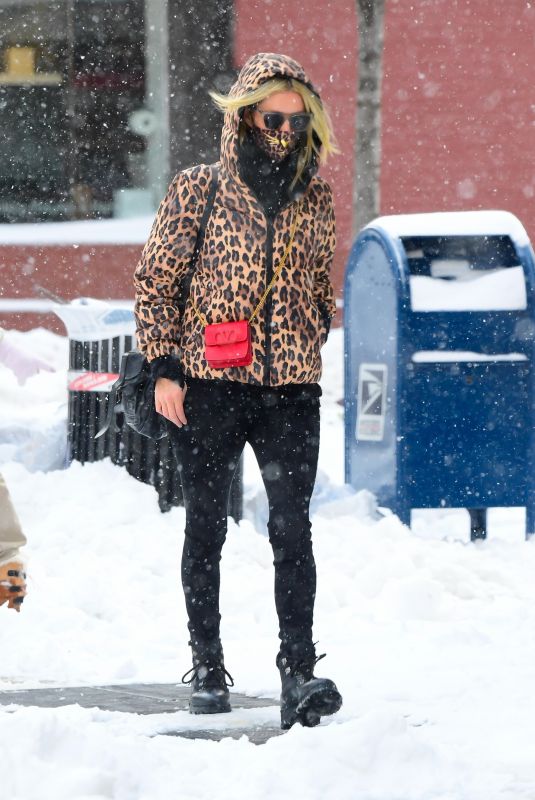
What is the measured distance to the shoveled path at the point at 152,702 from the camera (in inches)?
167

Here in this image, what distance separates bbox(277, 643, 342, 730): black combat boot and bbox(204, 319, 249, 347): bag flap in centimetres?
86

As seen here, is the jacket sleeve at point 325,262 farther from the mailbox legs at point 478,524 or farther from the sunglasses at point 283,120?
the mailbox legs at point 478,524

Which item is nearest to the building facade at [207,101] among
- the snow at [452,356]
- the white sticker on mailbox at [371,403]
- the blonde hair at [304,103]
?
the white sticker on mailbox at [371,403]

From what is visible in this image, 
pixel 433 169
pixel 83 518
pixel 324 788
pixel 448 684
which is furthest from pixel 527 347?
pixel 433 169

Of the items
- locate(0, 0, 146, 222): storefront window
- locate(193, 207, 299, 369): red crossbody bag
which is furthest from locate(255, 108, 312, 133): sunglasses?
locate(0, 0, 146, 222): storefront window

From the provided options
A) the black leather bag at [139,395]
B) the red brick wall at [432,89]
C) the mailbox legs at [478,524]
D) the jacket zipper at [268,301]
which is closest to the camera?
the jacket zipper at [268,301]

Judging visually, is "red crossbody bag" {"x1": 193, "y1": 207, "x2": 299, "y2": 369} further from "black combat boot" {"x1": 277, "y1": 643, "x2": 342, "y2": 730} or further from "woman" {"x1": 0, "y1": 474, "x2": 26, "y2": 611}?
"black combat boot" {"x1": 277, "y1": 643, "x2": 342, "y2": 730}

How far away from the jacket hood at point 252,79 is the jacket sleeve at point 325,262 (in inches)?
12.1

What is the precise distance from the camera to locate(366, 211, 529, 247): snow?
7.83m

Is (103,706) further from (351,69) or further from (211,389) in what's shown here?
(351,69)

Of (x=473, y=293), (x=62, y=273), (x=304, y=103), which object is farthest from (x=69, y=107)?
(x=304, y=103)

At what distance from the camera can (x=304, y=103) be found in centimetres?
438

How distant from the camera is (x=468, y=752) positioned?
4031 mm

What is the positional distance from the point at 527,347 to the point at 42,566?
265 cm
